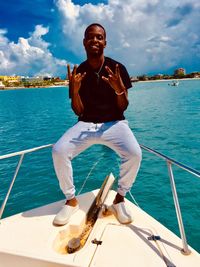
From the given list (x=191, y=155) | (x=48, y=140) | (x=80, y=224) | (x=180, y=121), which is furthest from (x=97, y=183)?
(x=180, y=121)

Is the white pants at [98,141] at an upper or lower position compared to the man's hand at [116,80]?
lower

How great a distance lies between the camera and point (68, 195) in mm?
3275

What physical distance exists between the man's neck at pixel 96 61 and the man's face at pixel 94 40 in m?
0.08

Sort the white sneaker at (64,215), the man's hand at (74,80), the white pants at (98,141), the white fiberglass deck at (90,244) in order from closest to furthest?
1. the white fiberglass deck at (90,244)
2. the white sneaker at (64,215)
3. the white pants at (98,141)
4. the man's hand at (74,80)

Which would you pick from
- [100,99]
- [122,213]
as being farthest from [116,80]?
[122,213]

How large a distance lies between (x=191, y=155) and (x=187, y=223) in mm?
5494

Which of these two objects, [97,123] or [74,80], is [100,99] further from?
[74,80]

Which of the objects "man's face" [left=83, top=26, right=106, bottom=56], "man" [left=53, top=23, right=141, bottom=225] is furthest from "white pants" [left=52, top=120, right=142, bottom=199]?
"man's face" [left=83, top=26, right=106, bottom=56]

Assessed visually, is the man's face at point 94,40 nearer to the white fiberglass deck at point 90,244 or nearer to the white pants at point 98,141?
the white pants at point 98,141

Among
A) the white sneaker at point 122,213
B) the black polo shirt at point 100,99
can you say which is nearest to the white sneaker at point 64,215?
the white sneaker at point 122,213

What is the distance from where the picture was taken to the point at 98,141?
11.5ft

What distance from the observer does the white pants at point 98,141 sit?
318cm

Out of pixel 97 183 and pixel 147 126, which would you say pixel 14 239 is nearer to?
pixel 97 183

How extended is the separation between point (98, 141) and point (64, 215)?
1.07m
